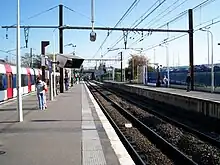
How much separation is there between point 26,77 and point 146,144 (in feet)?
102

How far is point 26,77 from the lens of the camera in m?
42.0

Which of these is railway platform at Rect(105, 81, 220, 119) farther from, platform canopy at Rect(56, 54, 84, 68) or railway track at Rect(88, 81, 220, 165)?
platform canopy at Rect(56, 54, 84, 68)

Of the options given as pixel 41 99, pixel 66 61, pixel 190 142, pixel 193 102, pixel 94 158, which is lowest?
pixel 190 142

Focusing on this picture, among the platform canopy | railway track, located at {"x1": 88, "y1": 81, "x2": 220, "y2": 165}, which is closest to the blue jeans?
railway track, located at {"x1": 88, "y1": 81, "x2": 220, "y2": 165}

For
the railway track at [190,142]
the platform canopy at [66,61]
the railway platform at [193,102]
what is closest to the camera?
the railway track at [190,142]

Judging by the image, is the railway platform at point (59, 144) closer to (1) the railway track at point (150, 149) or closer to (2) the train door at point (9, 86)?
(1) the railway track at point (150, 149)

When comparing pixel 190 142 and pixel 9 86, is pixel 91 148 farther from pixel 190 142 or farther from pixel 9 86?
pixel 9 86

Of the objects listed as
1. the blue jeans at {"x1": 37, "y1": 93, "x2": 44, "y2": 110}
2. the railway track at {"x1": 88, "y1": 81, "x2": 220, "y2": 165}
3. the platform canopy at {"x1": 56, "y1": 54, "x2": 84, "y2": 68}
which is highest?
the platform canopy at {"x1": 56, "y1": 54, "x2": 84, "y2": 68}

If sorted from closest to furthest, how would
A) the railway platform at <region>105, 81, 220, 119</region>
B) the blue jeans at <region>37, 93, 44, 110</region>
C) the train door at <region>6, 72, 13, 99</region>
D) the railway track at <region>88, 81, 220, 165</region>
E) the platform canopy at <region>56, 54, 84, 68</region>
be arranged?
the railway track at <region>88, 81, 220, 165</region>
the railway platform at <region>105, 81, 220, 119</region>
the blue jeans at <region>37, 93, 44, 110</region>
the train door at <region>6, 72, 13, 99</region>
the platform canopy at <region>56, 54, 84, 68</region>

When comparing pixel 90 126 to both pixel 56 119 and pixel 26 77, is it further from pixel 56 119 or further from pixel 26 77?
pixel 26 77

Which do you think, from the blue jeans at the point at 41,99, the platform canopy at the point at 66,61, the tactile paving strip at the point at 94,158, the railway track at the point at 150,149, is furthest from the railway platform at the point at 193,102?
the tactile paving strip at the point at 94,158

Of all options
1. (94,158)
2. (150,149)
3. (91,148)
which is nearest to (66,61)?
(150,149)

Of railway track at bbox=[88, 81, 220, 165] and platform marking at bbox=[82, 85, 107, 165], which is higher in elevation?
platform marking at bbox=[82, 85, 107, 165]

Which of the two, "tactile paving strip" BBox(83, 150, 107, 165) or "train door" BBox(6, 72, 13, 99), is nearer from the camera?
"tactile paving strip" BBox(83, 150, 107, 165)
